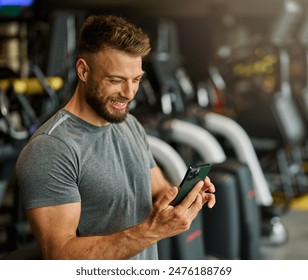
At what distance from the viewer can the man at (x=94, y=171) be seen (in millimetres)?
1389

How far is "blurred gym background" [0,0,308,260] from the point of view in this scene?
9.84ft

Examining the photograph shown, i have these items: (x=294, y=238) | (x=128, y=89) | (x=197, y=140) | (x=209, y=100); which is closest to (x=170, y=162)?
(x=197, y=140)

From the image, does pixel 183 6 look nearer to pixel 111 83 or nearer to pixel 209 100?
pixel 209 100

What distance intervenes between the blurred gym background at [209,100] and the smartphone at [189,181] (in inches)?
17.4

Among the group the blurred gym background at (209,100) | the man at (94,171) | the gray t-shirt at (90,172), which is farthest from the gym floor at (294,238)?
the man at (94,171)

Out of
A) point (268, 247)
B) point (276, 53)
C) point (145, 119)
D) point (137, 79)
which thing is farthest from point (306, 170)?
point (137, 79)

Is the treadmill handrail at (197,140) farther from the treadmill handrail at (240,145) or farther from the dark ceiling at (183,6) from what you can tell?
the dark ceiling at (183,6)

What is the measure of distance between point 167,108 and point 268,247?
1.03m

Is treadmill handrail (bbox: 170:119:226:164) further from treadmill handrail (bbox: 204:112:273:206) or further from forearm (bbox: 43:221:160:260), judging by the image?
forearm (bbox: 43:221:160:260)

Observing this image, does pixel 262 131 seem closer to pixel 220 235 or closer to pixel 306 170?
pixel 306 170

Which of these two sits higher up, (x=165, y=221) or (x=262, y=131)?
(x=165, y=221)

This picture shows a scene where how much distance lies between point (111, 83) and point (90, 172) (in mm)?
203

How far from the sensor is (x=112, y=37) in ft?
4.61

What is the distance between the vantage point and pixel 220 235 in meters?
3.03
